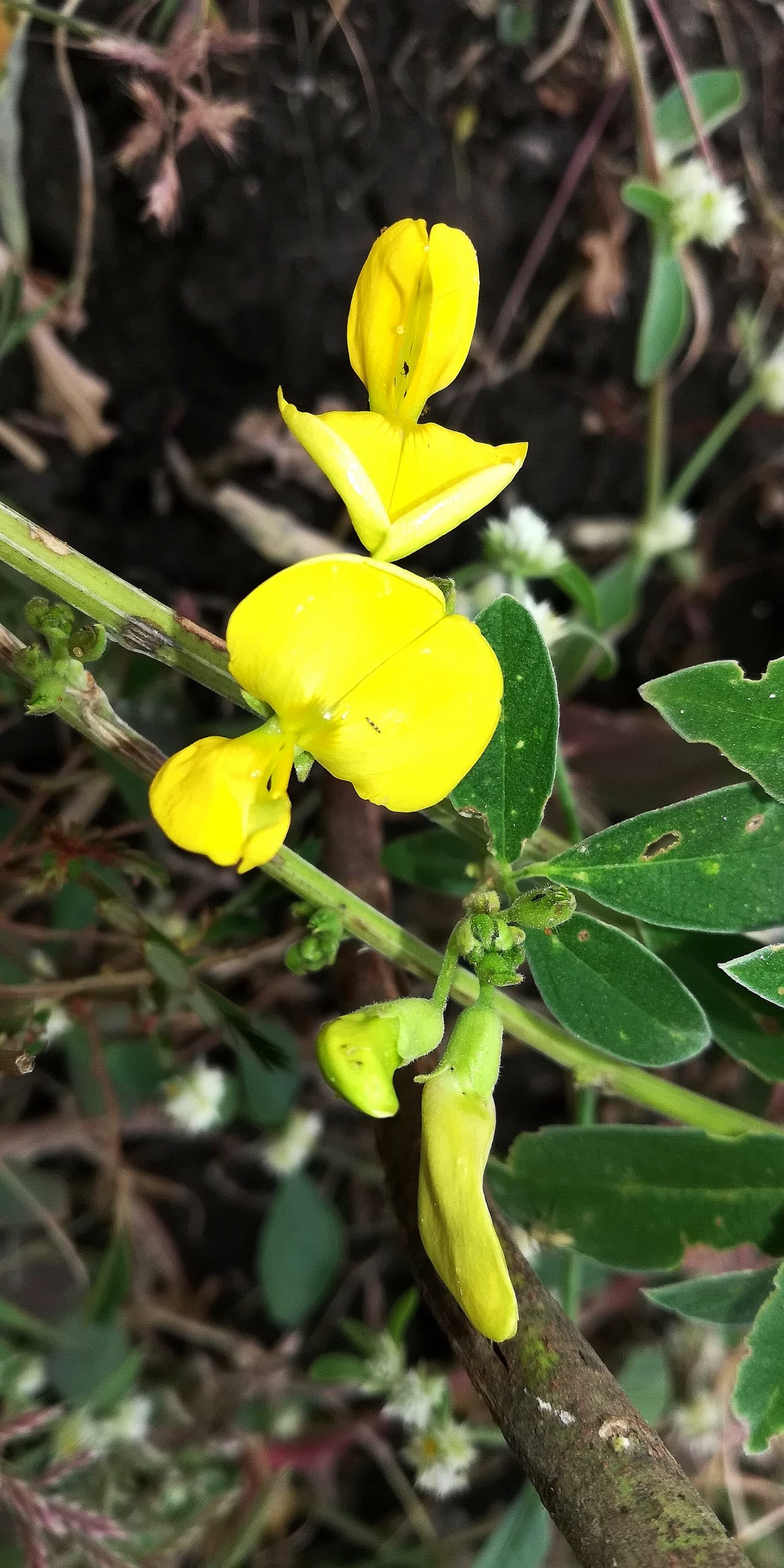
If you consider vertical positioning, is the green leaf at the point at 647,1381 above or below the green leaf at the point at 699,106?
below

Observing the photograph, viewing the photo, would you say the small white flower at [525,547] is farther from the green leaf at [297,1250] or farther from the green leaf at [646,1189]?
the green leaf at [297,1250]

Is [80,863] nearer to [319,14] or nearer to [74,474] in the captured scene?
[74,474]

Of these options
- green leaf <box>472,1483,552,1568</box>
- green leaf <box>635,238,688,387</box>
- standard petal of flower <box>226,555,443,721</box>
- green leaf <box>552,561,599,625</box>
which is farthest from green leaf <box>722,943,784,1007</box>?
green leaf <box>635,238,688,387</box>

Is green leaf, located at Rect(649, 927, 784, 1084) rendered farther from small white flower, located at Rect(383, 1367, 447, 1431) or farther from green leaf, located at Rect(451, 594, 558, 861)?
small white flower, located at Rect(383, 1367, 447, 1431)

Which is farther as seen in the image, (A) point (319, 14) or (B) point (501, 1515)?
(B) point (501, 1515)

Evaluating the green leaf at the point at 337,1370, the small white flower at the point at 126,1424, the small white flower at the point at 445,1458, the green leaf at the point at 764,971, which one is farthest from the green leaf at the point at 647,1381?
the green leaf at the point at 764,971

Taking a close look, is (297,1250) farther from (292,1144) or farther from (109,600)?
(109,600)

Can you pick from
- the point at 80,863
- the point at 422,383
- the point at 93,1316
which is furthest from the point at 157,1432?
the point at 422,383
